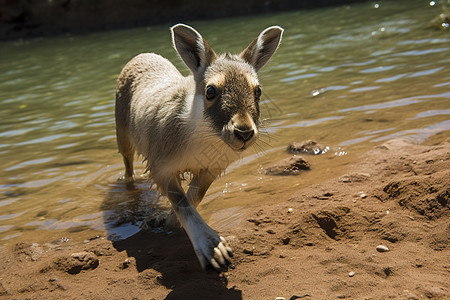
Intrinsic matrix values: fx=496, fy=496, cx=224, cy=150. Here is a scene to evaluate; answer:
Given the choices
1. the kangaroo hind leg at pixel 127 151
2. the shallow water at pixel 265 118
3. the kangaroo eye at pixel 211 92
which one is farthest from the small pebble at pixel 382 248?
the kangaroo hind leg at pixel 127 151

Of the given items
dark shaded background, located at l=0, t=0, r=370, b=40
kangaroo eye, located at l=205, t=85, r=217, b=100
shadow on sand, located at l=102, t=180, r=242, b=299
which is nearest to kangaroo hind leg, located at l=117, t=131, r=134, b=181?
shadow on sand, located at l=102, t=180, r=242, b=299

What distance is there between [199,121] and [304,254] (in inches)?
54.1

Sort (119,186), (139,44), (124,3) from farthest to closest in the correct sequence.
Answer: (124,3) < (139,44) < (119,186)

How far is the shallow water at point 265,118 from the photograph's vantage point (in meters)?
5.41

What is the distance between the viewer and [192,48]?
14.9 feet

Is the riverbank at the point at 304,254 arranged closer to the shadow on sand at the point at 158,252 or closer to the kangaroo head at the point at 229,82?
the shadow on sand at the point at 158,252

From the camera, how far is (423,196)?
160 inches

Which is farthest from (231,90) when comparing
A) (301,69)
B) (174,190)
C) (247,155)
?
(301,69)

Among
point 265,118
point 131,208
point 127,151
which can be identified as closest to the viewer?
point 131,208

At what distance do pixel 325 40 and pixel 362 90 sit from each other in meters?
5.47

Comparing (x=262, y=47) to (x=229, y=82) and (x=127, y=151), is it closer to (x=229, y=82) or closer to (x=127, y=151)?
(x=229, y=82)

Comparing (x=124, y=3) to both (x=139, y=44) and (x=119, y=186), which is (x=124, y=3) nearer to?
(x=139, y=44)

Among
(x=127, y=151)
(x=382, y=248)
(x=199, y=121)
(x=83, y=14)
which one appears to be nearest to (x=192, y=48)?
(x=199, y=121)

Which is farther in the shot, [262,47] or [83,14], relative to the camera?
[83,14]
